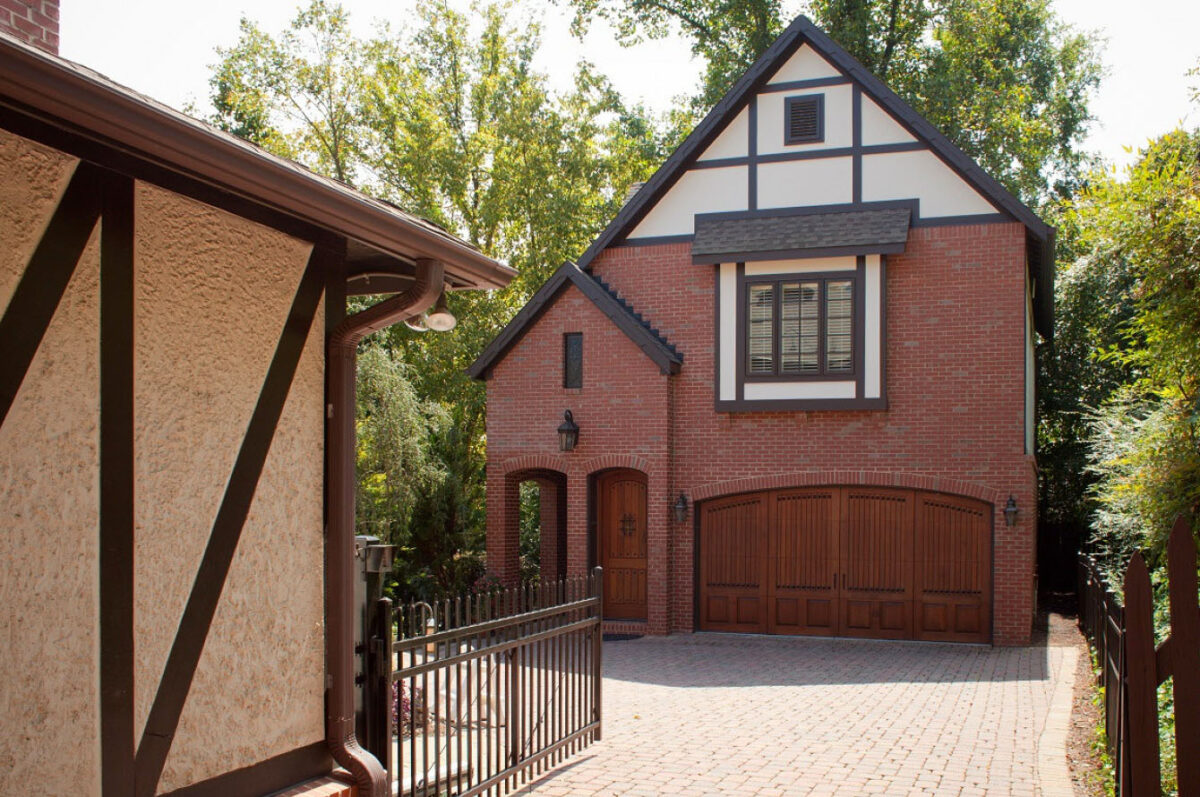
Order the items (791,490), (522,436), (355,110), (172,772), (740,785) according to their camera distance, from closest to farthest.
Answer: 1. (172,772)
2. (740,785)
3. (791,490)
4. (522,436)
5. (355,110)

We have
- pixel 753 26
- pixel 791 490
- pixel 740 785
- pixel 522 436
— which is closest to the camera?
pixel 740 785

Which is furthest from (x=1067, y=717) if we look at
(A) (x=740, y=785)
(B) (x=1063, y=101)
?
(B) (x=1063, y=101)

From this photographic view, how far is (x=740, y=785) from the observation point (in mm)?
8023

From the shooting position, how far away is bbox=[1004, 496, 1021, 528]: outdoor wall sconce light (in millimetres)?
15734

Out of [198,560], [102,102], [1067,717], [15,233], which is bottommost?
[1067,717]

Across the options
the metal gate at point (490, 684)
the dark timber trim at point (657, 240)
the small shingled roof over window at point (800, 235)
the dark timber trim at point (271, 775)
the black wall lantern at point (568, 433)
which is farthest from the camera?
the dark timber trim at point (657, 240)

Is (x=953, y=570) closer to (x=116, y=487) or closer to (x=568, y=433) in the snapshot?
(x=568, y=433)

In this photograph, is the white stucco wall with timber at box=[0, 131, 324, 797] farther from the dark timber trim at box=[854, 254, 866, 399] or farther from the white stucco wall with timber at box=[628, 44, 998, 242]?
the white stucco wall with timber at box=[628, 44, 998, 242]

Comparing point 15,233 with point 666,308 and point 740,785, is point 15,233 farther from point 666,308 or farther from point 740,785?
point 666,308

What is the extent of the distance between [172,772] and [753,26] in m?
28.3

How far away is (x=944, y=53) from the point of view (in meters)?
29.4

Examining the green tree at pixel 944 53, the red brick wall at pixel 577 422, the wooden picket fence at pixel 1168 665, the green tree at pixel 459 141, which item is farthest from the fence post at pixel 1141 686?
the green tree at pixel 944 53

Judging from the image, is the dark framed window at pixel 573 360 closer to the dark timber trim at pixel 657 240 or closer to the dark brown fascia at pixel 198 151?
the dark timber trim at pixel 657 240

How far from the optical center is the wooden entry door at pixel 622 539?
58.4 ft
